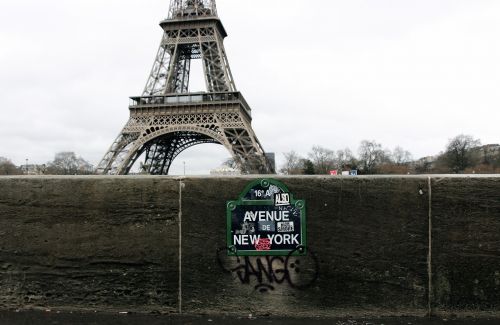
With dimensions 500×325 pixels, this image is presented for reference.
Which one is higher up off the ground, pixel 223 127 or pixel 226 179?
pixel 223 127

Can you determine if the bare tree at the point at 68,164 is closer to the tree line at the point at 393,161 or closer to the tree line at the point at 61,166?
the tree line at the point at 61,166

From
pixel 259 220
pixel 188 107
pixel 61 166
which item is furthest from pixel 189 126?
pixel 61 166

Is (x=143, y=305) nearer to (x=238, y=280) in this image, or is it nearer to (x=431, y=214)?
(x=238, y=280)

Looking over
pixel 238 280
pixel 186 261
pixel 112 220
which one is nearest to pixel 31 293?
pixel 112 220

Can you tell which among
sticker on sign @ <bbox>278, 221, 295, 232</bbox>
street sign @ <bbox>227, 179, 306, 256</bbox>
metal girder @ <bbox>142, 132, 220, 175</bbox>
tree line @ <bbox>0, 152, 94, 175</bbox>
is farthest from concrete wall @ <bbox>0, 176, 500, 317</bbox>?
tree line @ <bbox>0, 152, 94, 175</bbox>

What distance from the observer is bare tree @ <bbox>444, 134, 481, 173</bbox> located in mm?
63719

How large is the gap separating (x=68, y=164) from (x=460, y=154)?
7823 cm

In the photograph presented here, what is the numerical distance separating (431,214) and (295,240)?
128 cm

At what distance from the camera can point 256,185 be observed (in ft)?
12.6

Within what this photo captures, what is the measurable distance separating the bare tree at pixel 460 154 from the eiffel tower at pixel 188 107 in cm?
4204

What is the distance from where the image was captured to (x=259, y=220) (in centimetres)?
383

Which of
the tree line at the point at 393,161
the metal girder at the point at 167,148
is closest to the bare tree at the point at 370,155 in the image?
the tree line at the point at 393,161

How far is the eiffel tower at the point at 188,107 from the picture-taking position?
33406mm

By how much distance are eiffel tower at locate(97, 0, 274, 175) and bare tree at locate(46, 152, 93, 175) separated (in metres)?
47.0
